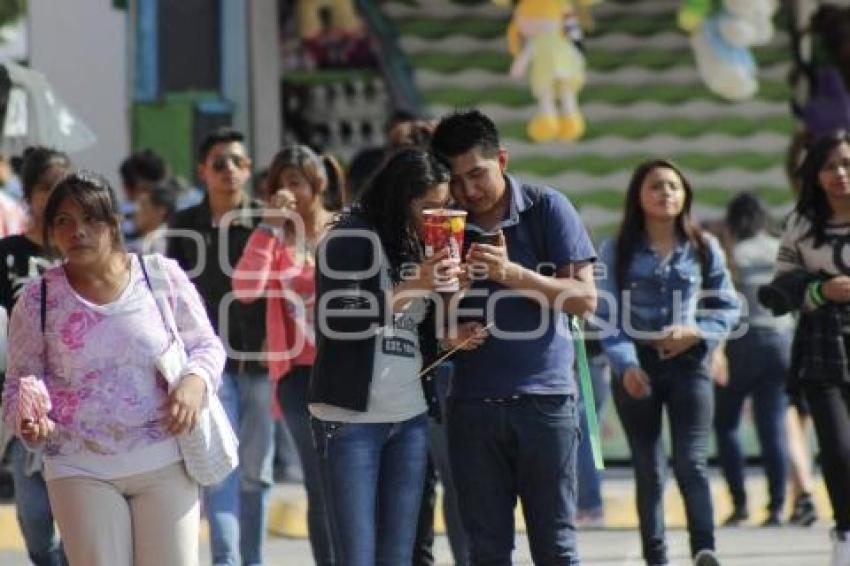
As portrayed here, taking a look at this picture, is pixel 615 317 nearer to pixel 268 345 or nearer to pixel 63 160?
pixel 268 345

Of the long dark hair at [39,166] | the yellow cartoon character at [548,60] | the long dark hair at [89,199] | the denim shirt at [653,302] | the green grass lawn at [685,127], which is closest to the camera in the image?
the long dark hair at [89,199]

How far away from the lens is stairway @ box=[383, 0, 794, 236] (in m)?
16.1

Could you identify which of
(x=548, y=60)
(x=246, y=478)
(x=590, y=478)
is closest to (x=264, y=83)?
(x=548, y=60)

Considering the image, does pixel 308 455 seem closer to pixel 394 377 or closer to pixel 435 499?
pixel 435 499

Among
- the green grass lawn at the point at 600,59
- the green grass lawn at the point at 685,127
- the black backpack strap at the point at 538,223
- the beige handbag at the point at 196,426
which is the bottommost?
the beige handbag at the point at 196,426

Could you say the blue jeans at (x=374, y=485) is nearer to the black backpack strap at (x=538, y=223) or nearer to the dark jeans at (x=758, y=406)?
the black backpack strap at (x=538, y=223)

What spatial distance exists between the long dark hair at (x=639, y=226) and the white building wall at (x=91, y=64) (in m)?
4.96

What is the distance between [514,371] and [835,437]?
2.29 m

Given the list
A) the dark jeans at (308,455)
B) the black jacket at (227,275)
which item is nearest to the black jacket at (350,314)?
the dark jeans at (308,455)

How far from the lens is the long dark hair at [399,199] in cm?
731

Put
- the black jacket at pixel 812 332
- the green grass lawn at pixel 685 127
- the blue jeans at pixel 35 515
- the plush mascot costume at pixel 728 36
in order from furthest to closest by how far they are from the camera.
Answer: the green grass lawn at pixel 685 127 → the plush mascot costume at pixel 728 36 → the black jacket at pixel 812 332 → the blue jeans at pixel 35 515

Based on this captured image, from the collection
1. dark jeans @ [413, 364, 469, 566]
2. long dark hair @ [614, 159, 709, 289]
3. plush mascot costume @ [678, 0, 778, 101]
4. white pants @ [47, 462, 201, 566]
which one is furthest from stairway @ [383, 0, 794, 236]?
white pants @ [47, 462, 201, 566]

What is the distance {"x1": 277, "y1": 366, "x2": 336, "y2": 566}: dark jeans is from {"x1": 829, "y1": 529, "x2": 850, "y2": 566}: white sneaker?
2.07 metres

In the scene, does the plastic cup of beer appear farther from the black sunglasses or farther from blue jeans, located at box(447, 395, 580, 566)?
the black sunglasses
